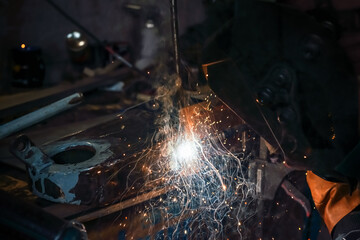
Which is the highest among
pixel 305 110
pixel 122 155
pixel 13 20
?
pixel 13 20

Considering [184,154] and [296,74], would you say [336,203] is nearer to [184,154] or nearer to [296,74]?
[184,154]

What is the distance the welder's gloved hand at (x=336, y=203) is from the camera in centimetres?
132

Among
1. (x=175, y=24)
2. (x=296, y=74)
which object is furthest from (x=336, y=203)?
(x=296, y=74)

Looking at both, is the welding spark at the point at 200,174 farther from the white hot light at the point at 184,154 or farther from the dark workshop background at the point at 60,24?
the dark workshop background at the point at 60,24

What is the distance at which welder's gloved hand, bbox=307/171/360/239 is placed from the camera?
1319mm

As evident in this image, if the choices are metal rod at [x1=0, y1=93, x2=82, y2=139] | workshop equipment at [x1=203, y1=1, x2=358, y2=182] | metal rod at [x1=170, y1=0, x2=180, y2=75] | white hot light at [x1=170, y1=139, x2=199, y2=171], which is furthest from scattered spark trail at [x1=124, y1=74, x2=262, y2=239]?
metal rod at [x1=0, y1=93, x2=82, y2=139]

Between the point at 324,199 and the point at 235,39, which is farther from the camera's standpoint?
the point at 235,39

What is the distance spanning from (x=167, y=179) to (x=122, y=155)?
20cm

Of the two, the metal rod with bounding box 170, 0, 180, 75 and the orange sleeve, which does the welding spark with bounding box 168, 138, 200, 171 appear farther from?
the orange sleeve

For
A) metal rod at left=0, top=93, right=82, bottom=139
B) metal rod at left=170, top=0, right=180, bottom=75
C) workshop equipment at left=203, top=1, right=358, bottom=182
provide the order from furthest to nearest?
1. workshop equipment at left=203, top=1, right=358, bottom=182
2. metal rod at left=0, top=93, right=82, bottom=139
3. metal rod at left=170, top=0, right=180, bottom=75

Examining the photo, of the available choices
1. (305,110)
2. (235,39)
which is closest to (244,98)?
(305,110)

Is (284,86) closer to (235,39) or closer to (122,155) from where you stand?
(235,39)

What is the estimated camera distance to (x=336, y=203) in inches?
53.9

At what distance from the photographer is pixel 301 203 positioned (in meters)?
1.53
